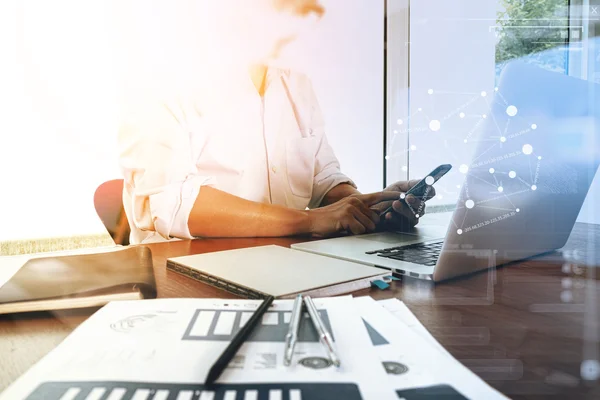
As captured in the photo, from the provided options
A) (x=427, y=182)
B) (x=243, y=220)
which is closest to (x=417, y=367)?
(x=427, y=182)

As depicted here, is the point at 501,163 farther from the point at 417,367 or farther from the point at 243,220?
the point at 243,220

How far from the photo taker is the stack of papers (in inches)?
10.5

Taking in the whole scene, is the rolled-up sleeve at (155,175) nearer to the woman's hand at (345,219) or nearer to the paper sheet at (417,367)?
the woman's hand at (345,219)

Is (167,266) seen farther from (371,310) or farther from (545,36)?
(545,36)

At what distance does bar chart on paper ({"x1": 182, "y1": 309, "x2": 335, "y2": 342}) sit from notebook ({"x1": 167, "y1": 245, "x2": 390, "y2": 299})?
0.18 feet

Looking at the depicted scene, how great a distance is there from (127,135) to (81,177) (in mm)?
155

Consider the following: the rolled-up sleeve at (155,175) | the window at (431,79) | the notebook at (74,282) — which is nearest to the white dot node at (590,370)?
the notebook at (74,282)

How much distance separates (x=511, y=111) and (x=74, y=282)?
0.54m

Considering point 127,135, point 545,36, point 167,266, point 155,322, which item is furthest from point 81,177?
point 545,36

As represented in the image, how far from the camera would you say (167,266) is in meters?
0.64

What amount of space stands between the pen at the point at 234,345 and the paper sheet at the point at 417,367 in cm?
10

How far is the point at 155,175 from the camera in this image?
3.65ft

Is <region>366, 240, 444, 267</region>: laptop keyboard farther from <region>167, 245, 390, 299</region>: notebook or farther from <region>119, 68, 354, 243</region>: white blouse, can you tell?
<region>119, 68, 354, 243</region>: white blouse

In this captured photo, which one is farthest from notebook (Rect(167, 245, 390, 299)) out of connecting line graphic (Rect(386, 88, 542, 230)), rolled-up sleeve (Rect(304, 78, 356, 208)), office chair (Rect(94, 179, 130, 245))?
rolled-up sleeve (Rect(304, 78, 356, 208))
